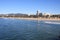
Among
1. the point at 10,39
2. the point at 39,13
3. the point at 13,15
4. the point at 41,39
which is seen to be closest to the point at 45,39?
Result: the point at 41,39

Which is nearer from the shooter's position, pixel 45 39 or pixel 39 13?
pixel 45 39

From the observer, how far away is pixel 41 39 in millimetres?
21703

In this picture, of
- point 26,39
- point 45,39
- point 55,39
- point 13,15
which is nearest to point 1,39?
point 26,39

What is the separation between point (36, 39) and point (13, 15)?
178687 mm

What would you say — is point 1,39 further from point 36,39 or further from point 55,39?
point 55,39

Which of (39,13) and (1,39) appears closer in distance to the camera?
(1,39)

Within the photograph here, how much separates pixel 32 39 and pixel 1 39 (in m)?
4.46

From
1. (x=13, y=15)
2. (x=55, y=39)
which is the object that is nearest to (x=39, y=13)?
(x=13, y=15)

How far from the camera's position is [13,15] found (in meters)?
Answer: 199

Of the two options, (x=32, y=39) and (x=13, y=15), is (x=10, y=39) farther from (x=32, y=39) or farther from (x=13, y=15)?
(x=13, y=15)

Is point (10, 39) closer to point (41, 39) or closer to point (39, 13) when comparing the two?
point (41, 39)

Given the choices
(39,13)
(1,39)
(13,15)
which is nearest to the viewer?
(1,39)

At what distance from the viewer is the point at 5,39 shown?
21.2m

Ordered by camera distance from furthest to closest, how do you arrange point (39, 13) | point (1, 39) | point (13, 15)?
point (13, 15) < point (39, 13) < point (1, 39)
